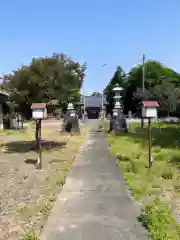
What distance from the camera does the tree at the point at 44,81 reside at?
50.4 feet

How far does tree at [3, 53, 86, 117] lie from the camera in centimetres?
1537

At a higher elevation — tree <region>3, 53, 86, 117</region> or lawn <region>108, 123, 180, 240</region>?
tree <region>3, 53, 86, 117</region>

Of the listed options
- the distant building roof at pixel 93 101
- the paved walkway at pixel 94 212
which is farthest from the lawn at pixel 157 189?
the distant building roof at pixel 93 101

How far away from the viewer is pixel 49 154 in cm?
1437

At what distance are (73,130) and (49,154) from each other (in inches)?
474

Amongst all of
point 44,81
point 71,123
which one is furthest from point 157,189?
point 71,123

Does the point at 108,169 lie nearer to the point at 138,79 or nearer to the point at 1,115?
the point at 1,115

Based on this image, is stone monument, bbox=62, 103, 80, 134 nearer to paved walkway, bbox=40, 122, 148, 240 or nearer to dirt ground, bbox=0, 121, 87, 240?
A: dirt ground, bbox=0, 121, 87, 240

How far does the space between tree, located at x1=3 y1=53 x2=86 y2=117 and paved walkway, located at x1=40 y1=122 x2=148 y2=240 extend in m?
6.46

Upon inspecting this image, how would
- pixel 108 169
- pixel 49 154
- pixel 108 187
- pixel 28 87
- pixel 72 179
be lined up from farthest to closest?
pixel 28 87 → pixel 49 154 → pixel 108 169 → pixel 72 179 → pixel 108 187

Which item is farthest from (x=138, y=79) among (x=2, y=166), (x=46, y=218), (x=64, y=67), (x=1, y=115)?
(x=46, y=218)

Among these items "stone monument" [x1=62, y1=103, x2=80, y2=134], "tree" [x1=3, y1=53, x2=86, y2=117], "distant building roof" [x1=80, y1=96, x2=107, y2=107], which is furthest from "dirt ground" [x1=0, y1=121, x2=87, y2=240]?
"distant building roof" [x1=80, y1=96, x2=107, y2=107]

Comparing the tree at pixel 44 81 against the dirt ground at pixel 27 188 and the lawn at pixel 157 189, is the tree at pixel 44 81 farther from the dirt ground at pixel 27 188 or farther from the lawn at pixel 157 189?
the lawn at pixel 157 189

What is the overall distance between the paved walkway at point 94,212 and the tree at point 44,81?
6463 millimetres
